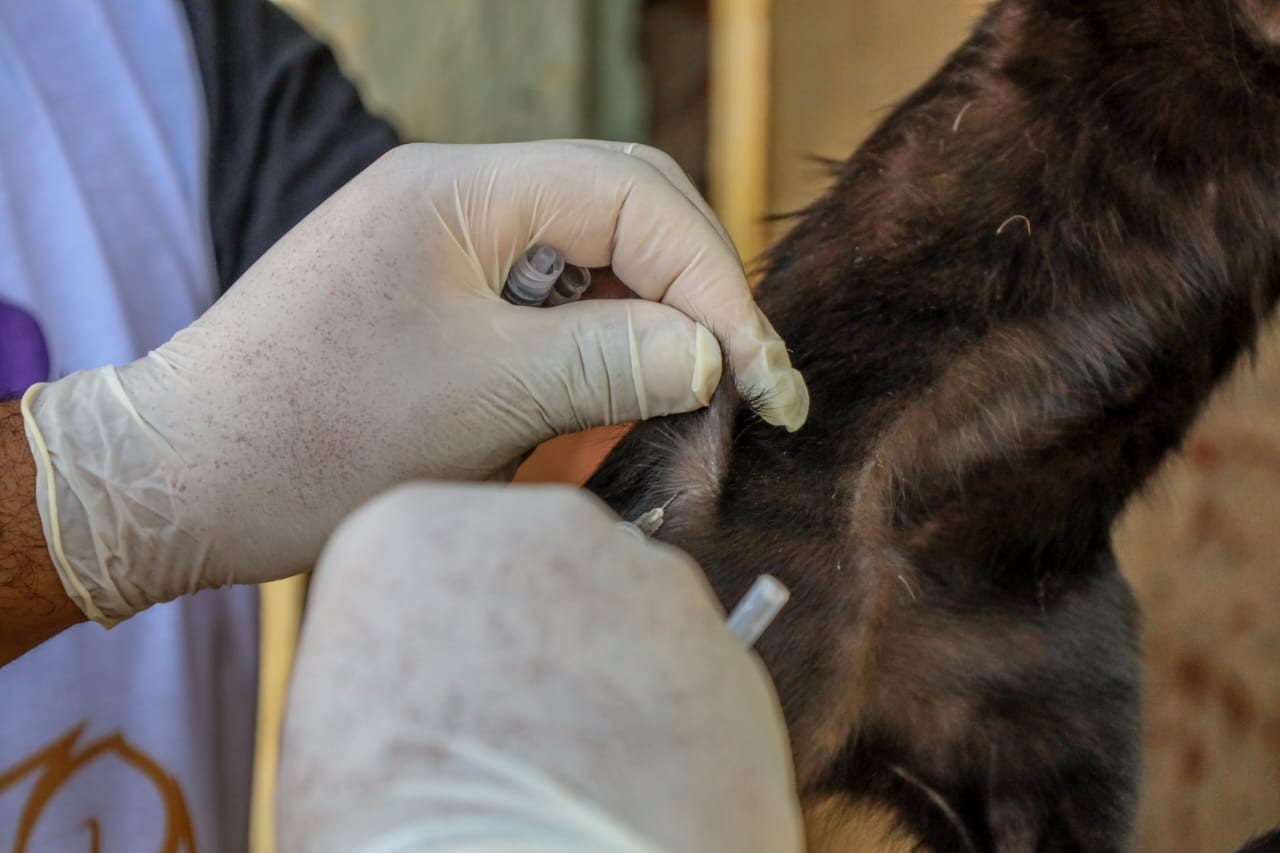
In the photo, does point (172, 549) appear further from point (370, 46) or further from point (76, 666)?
point (370, 46)

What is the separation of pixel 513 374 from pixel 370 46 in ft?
3.33

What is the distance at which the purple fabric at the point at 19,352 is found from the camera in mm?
930

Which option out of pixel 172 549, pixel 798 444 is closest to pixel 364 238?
pixel 172 549

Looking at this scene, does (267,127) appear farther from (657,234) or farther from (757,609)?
(757,609)

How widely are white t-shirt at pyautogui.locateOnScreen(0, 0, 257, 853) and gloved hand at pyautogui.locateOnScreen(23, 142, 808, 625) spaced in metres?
0.21

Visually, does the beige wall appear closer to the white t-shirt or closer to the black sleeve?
the black sleeve

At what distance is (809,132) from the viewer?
1.38 m

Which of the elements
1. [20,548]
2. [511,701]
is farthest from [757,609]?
[20,548]

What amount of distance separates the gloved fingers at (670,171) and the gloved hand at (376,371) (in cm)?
1

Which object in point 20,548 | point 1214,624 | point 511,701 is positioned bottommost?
point 1214,624

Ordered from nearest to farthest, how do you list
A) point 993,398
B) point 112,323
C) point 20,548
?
point 20,548
point 993,398
point 112,323

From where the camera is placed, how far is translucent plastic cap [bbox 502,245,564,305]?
780 millimetres

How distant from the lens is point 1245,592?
1.03m

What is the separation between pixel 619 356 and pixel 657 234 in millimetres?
93
